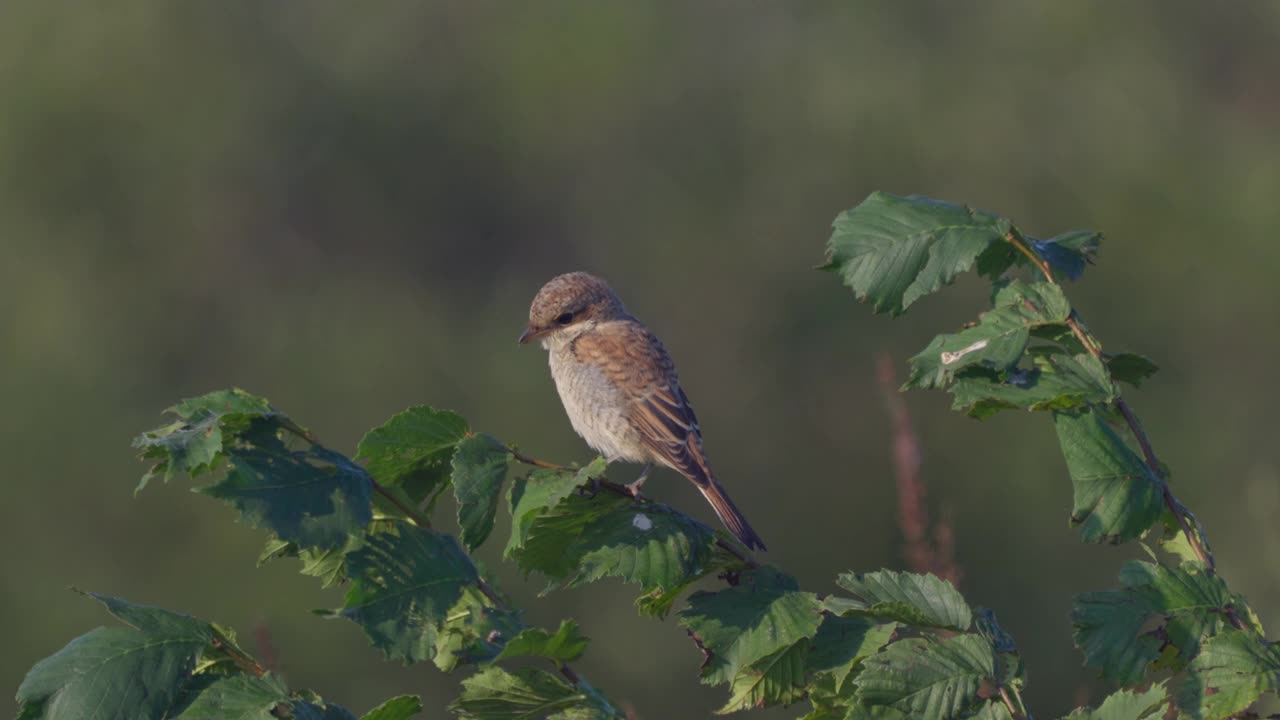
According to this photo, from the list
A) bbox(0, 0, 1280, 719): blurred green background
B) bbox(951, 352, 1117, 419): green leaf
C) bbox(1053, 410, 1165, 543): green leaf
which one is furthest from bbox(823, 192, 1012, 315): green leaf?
bbox(0, 0, 1280, 719): blurred green background

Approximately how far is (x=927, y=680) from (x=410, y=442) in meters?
0.95

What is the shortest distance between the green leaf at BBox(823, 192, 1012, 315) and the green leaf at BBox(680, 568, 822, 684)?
642 millimetres

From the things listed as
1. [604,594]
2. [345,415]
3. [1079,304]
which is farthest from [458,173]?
[1079,304]

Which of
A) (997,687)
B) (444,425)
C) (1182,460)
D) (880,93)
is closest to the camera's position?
(997,687)

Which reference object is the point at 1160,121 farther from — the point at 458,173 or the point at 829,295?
the point at 458,173

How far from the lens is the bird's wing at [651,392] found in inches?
193

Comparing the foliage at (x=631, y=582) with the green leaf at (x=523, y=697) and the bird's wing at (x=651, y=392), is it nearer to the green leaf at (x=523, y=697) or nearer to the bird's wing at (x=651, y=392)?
the green leaf at (x=523, y=697)

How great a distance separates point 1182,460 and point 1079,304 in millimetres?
2397

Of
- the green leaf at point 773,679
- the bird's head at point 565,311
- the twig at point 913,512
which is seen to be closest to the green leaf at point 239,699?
the green leaf at point 773,679

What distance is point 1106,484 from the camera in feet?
8.66

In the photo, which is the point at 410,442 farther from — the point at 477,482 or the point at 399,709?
the point at 399,709

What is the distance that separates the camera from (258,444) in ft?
8.07

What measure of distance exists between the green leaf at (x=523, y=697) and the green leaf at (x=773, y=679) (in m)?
0.31

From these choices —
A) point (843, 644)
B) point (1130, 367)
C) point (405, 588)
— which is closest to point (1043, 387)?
point (1130, 367)
